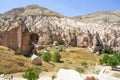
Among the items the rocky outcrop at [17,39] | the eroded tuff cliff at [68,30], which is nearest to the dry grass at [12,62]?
the rocky outcrop at [17,39]

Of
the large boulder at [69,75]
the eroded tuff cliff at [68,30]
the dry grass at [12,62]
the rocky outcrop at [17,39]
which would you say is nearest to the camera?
the large boulder at [69,75]

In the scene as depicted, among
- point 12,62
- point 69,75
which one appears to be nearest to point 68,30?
point 12,62

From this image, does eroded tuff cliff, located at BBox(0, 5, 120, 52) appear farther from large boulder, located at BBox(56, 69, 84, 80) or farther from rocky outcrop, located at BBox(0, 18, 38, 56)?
large boulder, located at BBox(56, 69, 84, 80)

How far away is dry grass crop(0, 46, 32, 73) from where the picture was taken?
50594 mm

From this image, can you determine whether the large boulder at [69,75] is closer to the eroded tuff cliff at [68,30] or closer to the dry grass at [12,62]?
the dry grass at [12,62]

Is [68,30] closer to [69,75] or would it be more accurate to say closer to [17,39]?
[17,39]

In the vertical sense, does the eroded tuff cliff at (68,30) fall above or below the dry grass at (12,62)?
above

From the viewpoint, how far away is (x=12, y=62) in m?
52.4

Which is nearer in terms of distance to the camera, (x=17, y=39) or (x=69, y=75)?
(x=69, y=75)

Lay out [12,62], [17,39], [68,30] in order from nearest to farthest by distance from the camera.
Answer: [12,62]
[17,39]
[68,30]

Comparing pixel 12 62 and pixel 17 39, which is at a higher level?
pixel 17 39

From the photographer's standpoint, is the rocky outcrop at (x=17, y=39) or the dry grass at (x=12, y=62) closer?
the dry grass at (x=12, y=62)

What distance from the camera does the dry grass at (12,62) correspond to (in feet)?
166

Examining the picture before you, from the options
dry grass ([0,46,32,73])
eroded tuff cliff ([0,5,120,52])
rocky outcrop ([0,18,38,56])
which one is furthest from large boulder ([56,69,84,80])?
eroded tuff cliff ([0,5,120,52])
